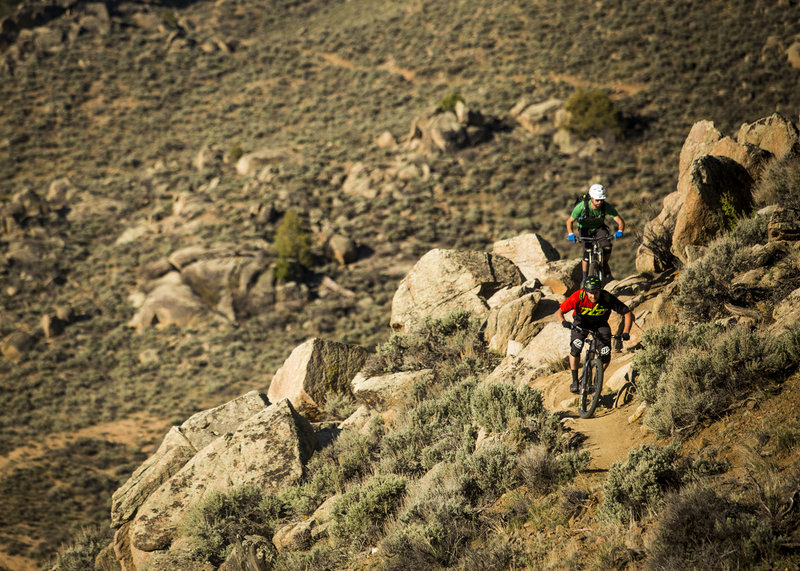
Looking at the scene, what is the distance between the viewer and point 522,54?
48094 millimetres

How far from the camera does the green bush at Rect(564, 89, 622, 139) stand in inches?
1467

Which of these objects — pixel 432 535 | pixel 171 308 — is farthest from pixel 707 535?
pixel 171 308

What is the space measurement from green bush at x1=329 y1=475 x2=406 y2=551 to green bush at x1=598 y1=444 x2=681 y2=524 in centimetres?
275

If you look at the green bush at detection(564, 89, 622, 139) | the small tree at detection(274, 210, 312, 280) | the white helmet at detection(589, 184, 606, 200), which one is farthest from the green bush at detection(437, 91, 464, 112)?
the white helmet at detection(589, 184, 606, 200)

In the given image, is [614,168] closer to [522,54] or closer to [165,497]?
[522,54]

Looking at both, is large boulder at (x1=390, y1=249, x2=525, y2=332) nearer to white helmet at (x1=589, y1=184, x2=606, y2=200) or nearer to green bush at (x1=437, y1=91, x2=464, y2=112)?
white helmet at (x1=589, y1=184, x2=606, y2=200)

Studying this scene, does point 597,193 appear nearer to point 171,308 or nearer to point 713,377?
point 713,377

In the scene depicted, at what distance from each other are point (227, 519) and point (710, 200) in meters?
10.4

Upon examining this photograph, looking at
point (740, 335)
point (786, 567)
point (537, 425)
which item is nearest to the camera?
point (786, 567)

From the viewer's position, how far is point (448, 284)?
1370 centimetres

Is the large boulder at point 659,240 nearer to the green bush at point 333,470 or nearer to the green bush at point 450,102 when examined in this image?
the green bush at point 333,470

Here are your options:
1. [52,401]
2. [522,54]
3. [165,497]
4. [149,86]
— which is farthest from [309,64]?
[165,497]

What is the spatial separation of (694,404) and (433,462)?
138 inches

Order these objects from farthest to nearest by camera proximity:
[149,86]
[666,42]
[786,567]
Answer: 1. [149,86]
2. [666,42]
3. [786,567]
